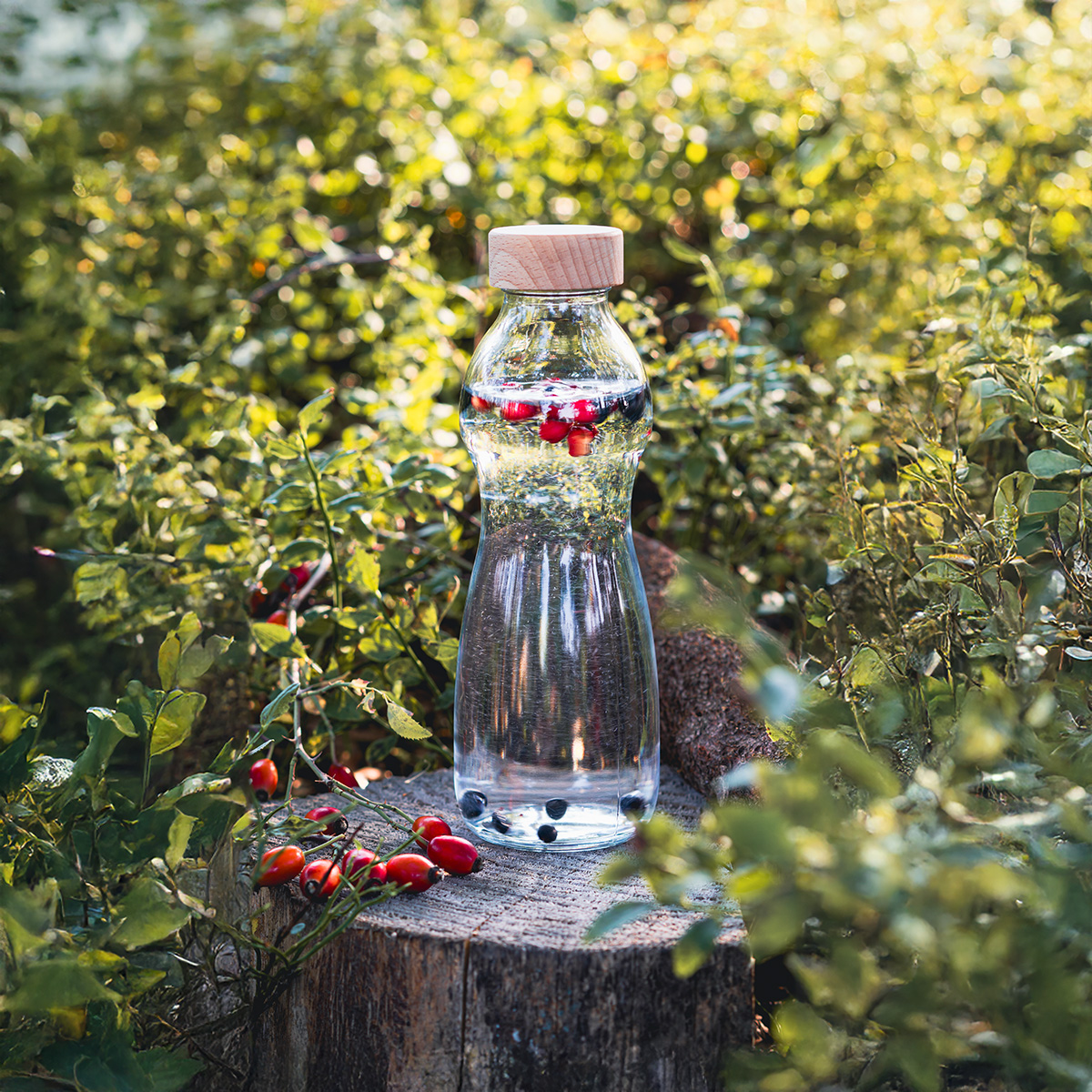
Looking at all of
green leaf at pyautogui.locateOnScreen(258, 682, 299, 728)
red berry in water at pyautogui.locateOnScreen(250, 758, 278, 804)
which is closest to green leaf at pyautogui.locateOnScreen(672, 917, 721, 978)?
green leaf at pyautogui.locateOnScreen(258, 682, 299, 728)

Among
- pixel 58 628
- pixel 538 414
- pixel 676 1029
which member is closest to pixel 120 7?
pixel 58 628

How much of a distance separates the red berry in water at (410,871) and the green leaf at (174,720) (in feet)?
0.89

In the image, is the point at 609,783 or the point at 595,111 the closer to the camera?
the point at 609,783

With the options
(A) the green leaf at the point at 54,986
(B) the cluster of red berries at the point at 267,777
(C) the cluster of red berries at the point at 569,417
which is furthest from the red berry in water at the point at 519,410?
(A) the green leaf at the point at 54,986

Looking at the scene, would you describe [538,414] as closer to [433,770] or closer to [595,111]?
[433,770]

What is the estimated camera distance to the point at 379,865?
133 cm

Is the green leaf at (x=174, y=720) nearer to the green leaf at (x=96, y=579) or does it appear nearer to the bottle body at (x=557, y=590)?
the bottle body at (x=557, y=590)

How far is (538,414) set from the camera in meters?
1.37

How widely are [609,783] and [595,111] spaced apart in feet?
6.36

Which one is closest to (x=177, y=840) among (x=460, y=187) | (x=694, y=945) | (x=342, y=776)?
(x=342, y=776)

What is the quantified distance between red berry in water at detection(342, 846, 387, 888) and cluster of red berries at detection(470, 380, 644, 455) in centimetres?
52

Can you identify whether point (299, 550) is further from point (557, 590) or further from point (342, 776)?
point (557, 590)

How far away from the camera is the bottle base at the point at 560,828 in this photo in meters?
1.41

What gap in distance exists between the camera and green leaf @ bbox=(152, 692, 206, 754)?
4.14ft
